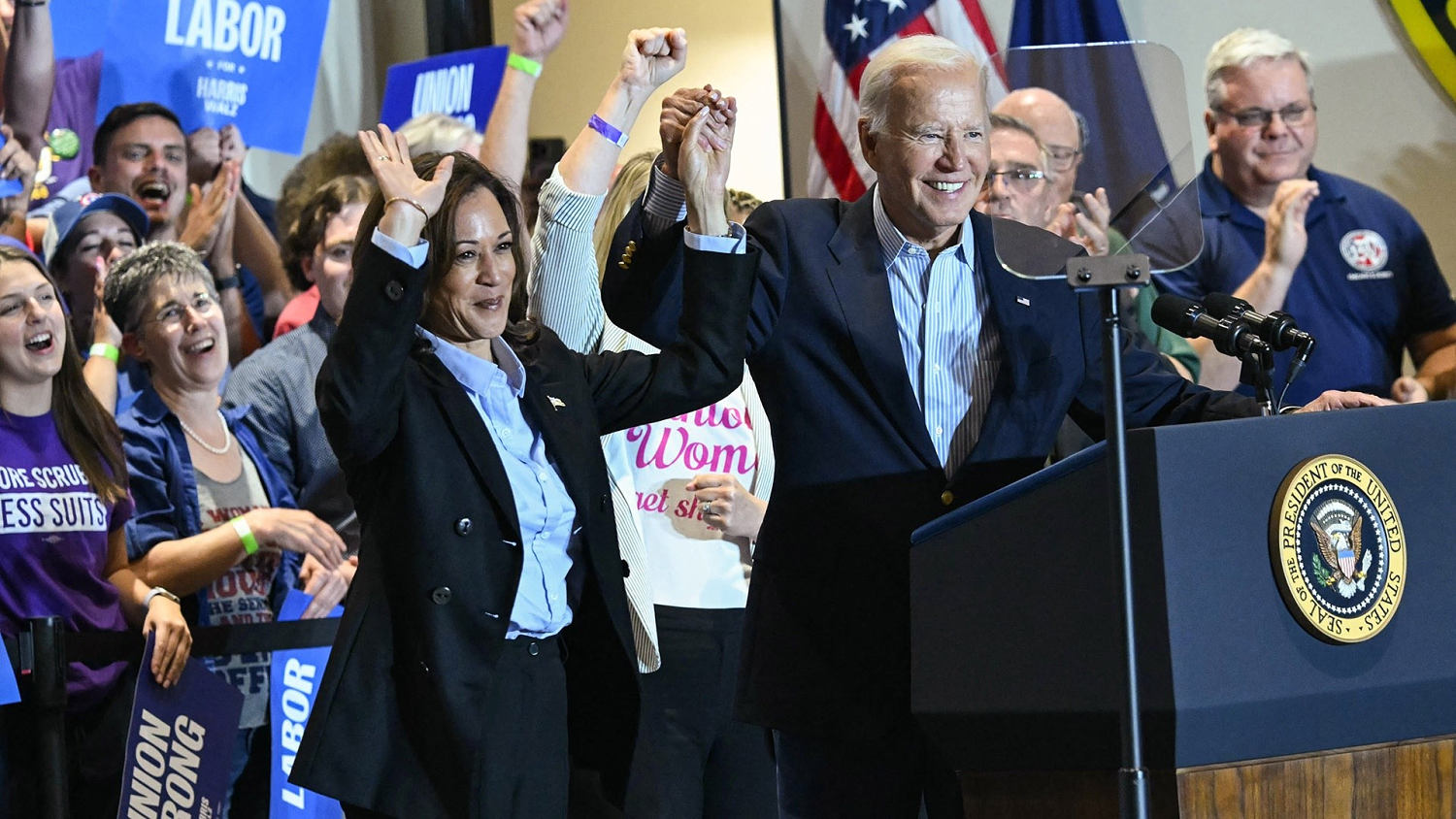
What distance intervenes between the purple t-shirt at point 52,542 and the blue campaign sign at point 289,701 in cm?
33

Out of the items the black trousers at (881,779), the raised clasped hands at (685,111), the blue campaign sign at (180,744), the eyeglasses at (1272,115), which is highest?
the eyeglasses at (1272,115)

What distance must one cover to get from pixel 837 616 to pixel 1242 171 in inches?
110

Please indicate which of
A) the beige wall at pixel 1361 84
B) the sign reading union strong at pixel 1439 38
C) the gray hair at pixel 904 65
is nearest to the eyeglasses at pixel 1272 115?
the beige wall at pixel 1361 84

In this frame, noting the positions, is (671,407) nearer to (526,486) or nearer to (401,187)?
(526,486)

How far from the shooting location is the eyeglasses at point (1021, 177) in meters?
2.07

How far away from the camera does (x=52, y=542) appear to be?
3.22 meters

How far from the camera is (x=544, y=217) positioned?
2.80 m

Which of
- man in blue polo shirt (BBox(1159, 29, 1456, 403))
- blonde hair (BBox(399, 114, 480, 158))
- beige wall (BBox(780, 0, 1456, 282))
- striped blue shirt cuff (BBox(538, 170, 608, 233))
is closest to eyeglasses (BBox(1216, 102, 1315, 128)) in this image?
man in blue polo shirt (BBox(1159, 29, 1456, 403))

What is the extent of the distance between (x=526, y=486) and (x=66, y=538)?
1.55 metres

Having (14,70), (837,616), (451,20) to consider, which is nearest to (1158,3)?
(451,20)

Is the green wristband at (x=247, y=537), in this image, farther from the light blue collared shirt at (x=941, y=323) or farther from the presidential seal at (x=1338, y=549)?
the presidential seal at (x=1338, y=549)

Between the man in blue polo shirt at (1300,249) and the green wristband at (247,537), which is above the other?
the man in blue polo shirt at (1300,249)

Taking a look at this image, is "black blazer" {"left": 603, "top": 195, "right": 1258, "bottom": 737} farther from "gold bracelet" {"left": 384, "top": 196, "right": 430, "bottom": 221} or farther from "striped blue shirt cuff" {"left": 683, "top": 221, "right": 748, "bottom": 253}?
"gold bracelet" {"left": 384, "top": 196, "right": 430, "bottom": 221}

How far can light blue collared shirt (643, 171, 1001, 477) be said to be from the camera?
2.15m
